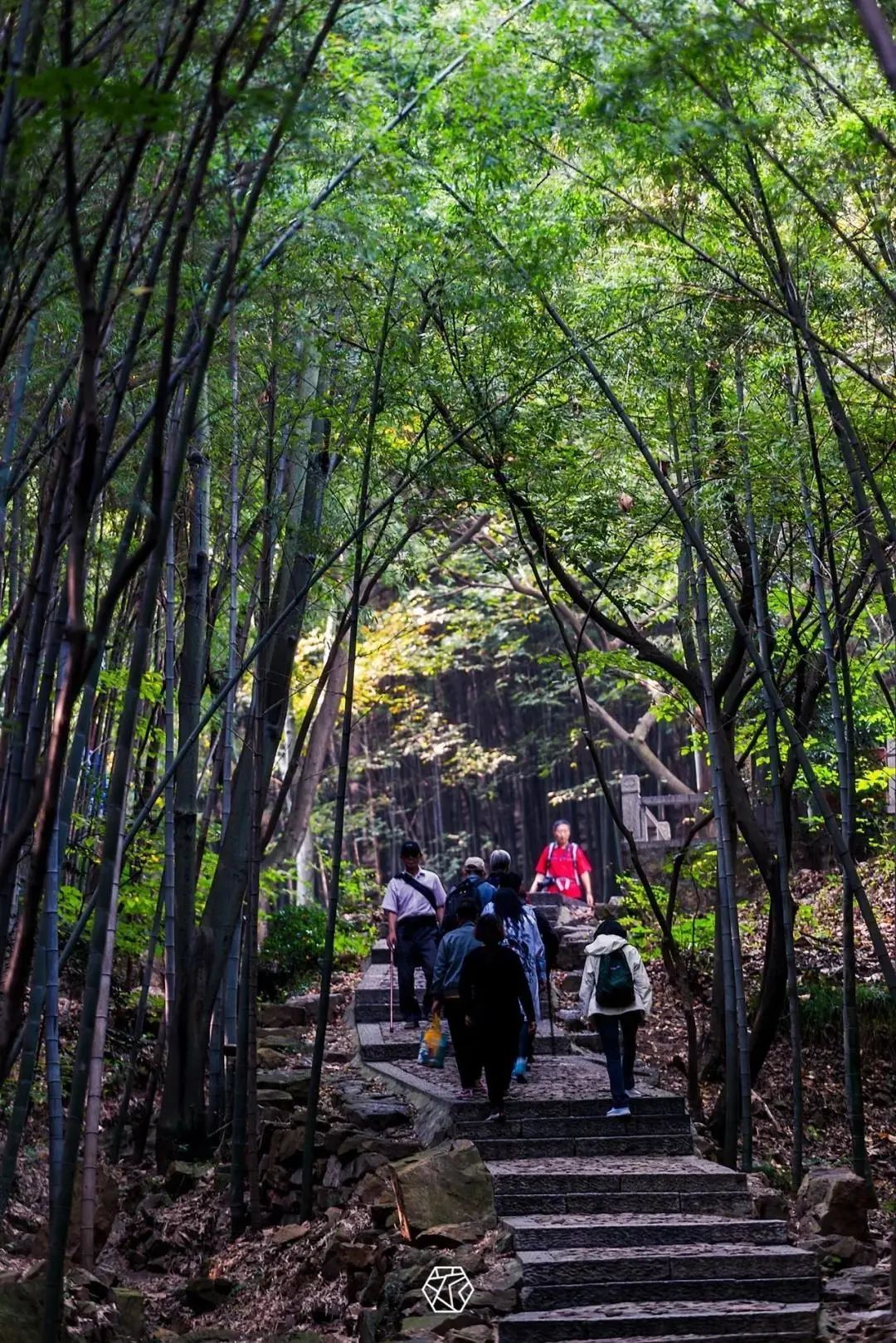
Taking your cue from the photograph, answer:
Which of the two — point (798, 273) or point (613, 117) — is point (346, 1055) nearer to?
point (798, 273)

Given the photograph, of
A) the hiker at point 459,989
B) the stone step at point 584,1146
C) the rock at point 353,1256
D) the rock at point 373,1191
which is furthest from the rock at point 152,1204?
the stone step at point 584,1146

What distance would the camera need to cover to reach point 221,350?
7.42m

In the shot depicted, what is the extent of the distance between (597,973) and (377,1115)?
5.00 feet

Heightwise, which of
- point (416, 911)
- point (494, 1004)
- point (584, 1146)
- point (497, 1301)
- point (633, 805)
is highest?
point (633, 805)

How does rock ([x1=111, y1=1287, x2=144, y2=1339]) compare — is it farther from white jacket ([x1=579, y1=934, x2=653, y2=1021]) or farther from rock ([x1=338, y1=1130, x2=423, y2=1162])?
white jacket ([x1=579, y1=934, x2=653, y2=1021])

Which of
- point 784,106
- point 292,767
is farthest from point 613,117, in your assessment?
point 292,767

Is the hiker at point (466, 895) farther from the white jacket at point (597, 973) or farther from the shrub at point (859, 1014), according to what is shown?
the shrub at point (859, 1014)

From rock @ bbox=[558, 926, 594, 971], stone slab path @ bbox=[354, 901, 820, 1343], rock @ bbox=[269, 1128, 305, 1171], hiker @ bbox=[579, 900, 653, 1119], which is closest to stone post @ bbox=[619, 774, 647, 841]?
rock @ bbox=[558, 926, 594, 971]

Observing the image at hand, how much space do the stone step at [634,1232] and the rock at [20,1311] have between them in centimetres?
202

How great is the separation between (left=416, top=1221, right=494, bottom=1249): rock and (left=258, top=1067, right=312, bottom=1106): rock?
2.16 m

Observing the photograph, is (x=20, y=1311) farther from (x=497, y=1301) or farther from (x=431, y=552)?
(x=431, y=552)

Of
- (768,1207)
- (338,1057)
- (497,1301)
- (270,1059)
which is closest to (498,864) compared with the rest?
(270,1059)

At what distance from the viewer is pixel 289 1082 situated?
8.38 metres

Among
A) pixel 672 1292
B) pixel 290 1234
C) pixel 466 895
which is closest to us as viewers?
pixel 672 1292
